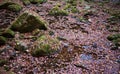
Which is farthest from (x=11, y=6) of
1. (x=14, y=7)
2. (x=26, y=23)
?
(x=26, y=23)

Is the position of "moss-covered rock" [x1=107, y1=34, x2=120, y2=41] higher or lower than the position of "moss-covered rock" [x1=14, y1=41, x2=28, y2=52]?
lower

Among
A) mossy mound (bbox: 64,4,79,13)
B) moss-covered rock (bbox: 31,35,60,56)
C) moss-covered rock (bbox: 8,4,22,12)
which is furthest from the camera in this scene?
mossy mound (bbox: 64,4,79,13)

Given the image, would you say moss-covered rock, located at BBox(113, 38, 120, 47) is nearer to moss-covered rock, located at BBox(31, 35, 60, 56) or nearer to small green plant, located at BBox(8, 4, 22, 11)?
moss-covered rock, located at BBox(31, 35, 60, 56)

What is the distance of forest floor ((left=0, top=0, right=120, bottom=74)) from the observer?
827 cm

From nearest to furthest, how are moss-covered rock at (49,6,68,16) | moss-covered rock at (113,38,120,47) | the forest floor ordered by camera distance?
the forest floor → moss-covered rock at (113,38,120,47) → moss-covered rock at (49,6,68,16)

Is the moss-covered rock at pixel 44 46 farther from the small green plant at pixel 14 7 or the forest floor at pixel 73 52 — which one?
the small green plant at pixel 14 7

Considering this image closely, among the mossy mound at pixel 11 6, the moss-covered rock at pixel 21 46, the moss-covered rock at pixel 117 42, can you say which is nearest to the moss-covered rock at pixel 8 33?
the moss-covered rock at pixel 21 46

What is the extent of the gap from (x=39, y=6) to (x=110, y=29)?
20.8ft

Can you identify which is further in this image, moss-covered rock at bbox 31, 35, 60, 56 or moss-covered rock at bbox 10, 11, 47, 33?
moss-covered rock at bbox 10, 11, 47, 33

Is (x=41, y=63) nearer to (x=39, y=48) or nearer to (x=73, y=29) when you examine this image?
(x=39, y=48)

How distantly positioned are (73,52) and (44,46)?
1.32m

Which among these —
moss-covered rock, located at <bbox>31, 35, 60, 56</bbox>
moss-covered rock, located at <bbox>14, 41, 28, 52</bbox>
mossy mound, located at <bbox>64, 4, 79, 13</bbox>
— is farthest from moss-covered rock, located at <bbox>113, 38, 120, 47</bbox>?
mossy mound, located at <bbox>64, 4, 79, 13</bbox>

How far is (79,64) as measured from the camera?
28.3 feet

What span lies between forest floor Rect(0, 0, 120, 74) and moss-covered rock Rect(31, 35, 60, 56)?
238mm
